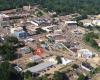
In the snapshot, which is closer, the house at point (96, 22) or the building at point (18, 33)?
the building at point (18, 33)

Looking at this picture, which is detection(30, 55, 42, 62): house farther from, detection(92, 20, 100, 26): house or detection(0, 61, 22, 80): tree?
detection(92, 20, 100, 26): house

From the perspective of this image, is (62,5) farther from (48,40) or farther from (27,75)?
(27,75)

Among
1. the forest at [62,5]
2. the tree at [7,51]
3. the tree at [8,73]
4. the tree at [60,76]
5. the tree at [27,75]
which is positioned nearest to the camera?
the tree at [8,73]

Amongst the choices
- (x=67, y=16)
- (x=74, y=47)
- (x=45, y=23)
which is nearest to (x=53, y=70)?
(x=74, y=47)

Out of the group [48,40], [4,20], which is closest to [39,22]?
[4,20]

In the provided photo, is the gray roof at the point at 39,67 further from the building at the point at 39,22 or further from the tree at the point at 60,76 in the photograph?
the building at the point at 39,22

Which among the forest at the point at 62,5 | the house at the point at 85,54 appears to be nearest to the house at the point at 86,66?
the house at the point at 85,54

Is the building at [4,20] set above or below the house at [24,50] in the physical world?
above

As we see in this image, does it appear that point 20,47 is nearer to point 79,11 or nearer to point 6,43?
point 6,43
